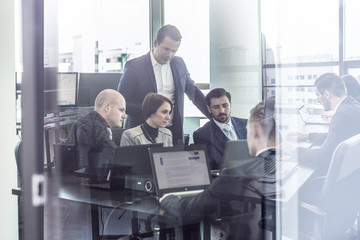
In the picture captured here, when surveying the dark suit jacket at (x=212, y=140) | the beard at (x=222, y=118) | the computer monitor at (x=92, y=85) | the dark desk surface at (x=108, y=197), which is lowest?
the dark desk surface at (x=108, y=197)

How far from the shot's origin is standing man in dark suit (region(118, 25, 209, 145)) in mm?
1972

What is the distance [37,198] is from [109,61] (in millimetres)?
898

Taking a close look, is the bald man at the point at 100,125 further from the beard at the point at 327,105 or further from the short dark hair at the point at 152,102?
the beard at the point at 327,105

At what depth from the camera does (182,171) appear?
1.87 metres

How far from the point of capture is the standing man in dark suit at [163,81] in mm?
1972

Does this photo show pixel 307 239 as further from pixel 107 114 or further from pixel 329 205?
pixel 107 114

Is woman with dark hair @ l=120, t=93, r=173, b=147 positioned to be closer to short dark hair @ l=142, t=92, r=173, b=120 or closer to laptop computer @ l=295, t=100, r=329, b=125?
short dark hair @ l=142, t=92, r=173, b=120

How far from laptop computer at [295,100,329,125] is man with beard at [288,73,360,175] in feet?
0.12

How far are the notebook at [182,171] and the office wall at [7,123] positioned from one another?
0.95m

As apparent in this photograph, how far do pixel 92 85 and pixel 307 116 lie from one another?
1.22 m

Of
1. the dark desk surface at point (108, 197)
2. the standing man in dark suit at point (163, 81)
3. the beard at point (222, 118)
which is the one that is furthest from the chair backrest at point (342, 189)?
the dark desk surface at point (108, 197)

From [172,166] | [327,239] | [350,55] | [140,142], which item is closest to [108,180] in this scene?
[140,142]

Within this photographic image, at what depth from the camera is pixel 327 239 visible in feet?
4.78

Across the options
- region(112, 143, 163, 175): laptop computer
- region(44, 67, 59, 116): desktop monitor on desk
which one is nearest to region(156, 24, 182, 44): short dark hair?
region(112, 143, 163, 175): laptop computer
